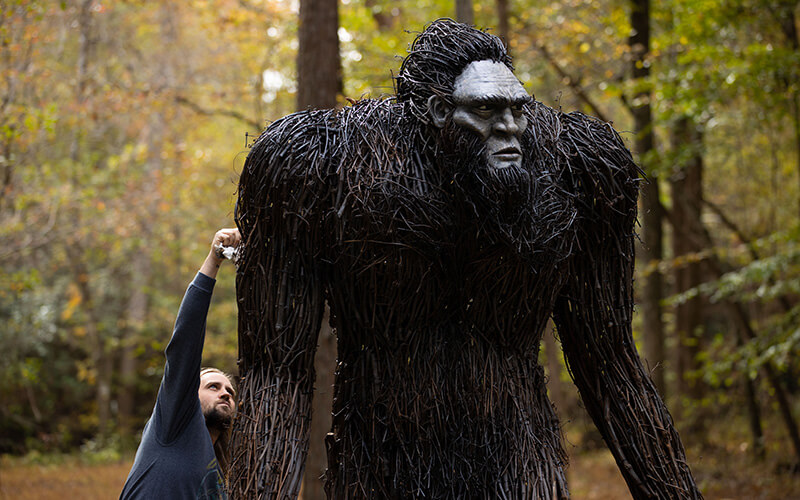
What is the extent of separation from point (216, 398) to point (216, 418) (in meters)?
0.08

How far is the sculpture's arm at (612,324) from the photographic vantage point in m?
2.28

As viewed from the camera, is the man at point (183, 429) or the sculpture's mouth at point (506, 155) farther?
the man at point (183, 429)

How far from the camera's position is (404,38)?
9.64 metres

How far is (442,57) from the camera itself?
2.12 meters

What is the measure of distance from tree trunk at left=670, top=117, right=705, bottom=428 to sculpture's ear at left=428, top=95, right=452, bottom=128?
957 cm

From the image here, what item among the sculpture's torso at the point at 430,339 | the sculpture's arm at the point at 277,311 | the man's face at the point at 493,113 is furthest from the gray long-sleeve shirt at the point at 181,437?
the man's face at the point at 493,113

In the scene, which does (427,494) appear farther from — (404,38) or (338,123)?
(404,38)

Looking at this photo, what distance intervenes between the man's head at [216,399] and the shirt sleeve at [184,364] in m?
0.27

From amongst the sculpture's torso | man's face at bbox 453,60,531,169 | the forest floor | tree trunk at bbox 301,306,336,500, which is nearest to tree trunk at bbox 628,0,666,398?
the forest floor

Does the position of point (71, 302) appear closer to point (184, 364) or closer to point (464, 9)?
point (464, 9)

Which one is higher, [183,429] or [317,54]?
[317,54]

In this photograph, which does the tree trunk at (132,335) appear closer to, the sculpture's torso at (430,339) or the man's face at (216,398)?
the man's face at (216,398)

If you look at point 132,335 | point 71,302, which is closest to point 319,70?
point 71,302

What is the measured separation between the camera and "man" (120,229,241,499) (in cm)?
253
